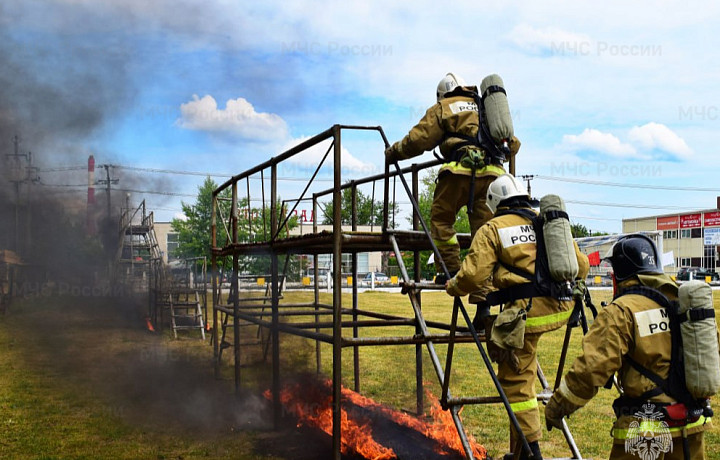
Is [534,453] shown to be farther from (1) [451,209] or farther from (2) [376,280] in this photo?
(2) [376,280]

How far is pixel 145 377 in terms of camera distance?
12.7 m

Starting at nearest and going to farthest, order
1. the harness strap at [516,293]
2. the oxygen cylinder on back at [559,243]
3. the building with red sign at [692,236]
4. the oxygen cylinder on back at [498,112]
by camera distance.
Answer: the oxygen cylinder on back at [559,243]
the harness strap at [516,293]
the oxygen cylinder on back at [498,112]
the building with red sign at [692,236]

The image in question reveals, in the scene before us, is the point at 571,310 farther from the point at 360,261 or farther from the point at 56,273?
the point at 360,261

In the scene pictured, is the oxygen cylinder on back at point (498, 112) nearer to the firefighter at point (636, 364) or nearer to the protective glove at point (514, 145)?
the protective glove at point (514, 145)

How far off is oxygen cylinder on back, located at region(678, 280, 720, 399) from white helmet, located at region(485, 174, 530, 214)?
5.35 feet

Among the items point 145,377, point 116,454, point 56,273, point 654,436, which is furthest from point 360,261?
point 654,436

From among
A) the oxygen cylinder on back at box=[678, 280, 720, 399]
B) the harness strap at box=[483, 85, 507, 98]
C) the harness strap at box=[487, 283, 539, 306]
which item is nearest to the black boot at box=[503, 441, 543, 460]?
the harness strap at box=[487, 283, 539, 306]

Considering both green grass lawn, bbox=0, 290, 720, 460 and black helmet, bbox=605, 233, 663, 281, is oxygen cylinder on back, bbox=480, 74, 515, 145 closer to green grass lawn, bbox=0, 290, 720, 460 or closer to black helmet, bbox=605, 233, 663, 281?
black helmet, bbox=605, 233, 663, 281

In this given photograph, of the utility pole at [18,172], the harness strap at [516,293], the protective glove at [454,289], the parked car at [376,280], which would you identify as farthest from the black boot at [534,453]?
the parked car at [376,280]

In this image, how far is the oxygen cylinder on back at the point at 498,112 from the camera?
5586 millimetres

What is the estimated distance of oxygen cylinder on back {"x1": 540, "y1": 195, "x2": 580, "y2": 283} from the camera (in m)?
4.58

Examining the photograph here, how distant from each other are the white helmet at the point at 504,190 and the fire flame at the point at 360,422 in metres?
2.78

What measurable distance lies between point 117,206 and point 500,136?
91.8ft

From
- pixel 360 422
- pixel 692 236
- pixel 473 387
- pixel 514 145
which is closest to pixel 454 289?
pixel 514 145
